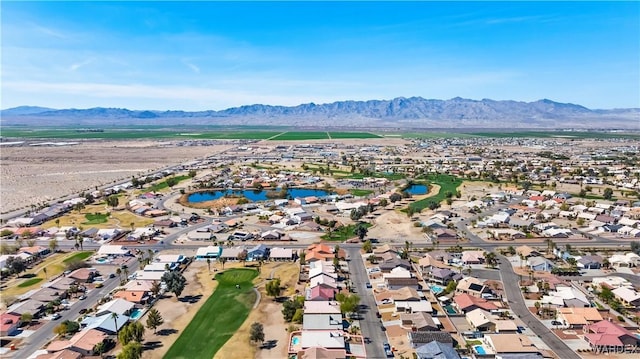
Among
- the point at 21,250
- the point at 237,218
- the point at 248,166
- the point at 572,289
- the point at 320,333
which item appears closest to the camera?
the point at 320,333

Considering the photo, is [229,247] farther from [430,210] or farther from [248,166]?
[248,166]

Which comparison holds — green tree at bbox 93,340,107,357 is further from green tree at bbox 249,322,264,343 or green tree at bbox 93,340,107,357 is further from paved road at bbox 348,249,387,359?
paved road at bbox 348,249,387,359

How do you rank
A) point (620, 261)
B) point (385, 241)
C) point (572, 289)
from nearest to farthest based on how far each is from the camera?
point (572, 289)
point (620, 261)
point (385, 241)

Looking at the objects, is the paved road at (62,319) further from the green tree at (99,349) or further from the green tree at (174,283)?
the green tree at (174,283)

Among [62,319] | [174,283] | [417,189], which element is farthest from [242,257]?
[417,189]

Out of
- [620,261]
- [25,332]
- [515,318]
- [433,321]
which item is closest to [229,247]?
[25,332]

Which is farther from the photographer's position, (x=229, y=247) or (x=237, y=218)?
(x=237, y=218)

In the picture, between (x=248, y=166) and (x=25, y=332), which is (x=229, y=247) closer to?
(x=25, y=332)
